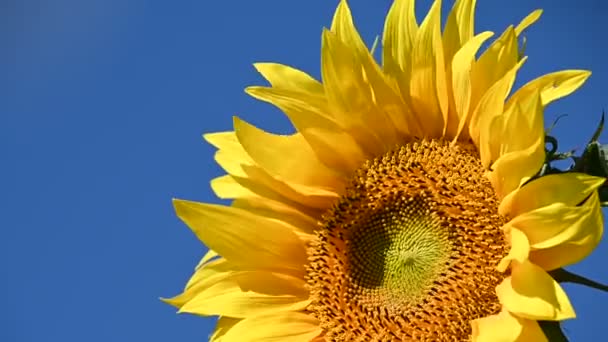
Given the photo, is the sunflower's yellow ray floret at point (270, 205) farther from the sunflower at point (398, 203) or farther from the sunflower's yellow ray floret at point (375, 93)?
the sunflower's yellow ray floret at point (375, 93)

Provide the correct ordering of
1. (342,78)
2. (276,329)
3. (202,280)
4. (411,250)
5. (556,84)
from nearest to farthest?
(556,84) < (342,78) < (411,250) < (276,329) < (202,280)

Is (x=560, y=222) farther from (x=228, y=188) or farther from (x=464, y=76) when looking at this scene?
(x=228, y=188)

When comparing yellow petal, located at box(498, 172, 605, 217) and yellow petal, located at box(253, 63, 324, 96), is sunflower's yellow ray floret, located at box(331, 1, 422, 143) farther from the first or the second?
yellow petal, located at box(498, 172, 605, 217)

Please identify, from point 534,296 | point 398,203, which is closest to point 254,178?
point 398,203

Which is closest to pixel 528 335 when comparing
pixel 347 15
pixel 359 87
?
pixel 359 87

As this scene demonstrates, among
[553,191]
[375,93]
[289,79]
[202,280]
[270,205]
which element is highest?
[289,79]

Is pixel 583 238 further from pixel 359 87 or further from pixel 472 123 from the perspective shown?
pixel 359 87

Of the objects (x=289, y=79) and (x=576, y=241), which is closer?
(x=576, y=241)
